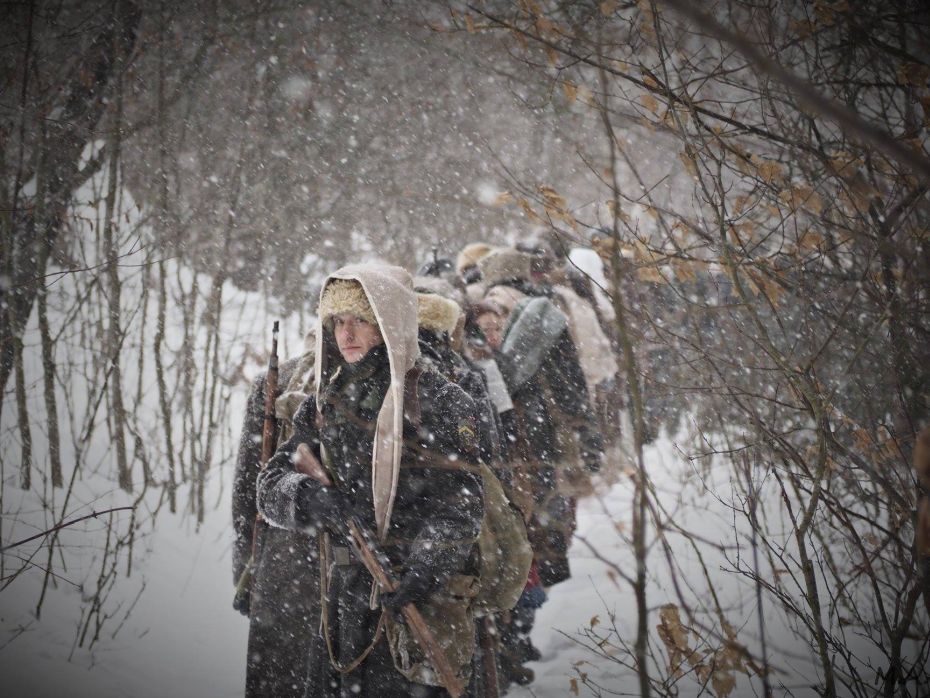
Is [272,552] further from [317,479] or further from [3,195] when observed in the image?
[3,195]

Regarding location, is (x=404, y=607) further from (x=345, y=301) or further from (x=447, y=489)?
(x=345, y=301)

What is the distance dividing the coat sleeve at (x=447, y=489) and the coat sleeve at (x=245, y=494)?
0.94m

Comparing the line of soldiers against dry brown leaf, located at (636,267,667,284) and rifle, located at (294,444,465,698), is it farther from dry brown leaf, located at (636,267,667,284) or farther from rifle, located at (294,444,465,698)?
dry brown leaf, located at (636,267,667,284)

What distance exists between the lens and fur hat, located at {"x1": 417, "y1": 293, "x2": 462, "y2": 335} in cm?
275

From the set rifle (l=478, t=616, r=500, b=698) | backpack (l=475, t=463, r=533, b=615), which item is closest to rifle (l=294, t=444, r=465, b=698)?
backpack (l=475, t=463, r=533, b=615)

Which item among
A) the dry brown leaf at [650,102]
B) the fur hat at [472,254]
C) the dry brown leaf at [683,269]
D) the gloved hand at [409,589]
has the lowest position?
the gloved hand at [409,589]

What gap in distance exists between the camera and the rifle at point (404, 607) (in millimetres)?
1847

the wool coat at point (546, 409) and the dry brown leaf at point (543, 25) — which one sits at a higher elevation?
the dry brown leaf at point (543, 25)

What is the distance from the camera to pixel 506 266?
462 cm

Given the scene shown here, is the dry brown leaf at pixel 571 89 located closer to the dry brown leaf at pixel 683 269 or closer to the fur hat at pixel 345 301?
the dry brown leaf at pixel 683 269

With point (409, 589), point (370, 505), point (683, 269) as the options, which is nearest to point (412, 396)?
point (370, 505)

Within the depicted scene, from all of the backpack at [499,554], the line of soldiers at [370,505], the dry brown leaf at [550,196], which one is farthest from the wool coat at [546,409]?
the dry brown leaf at [550,196]

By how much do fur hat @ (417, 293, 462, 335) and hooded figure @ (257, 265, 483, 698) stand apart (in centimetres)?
55

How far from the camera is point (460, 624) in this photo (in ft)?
6.53
